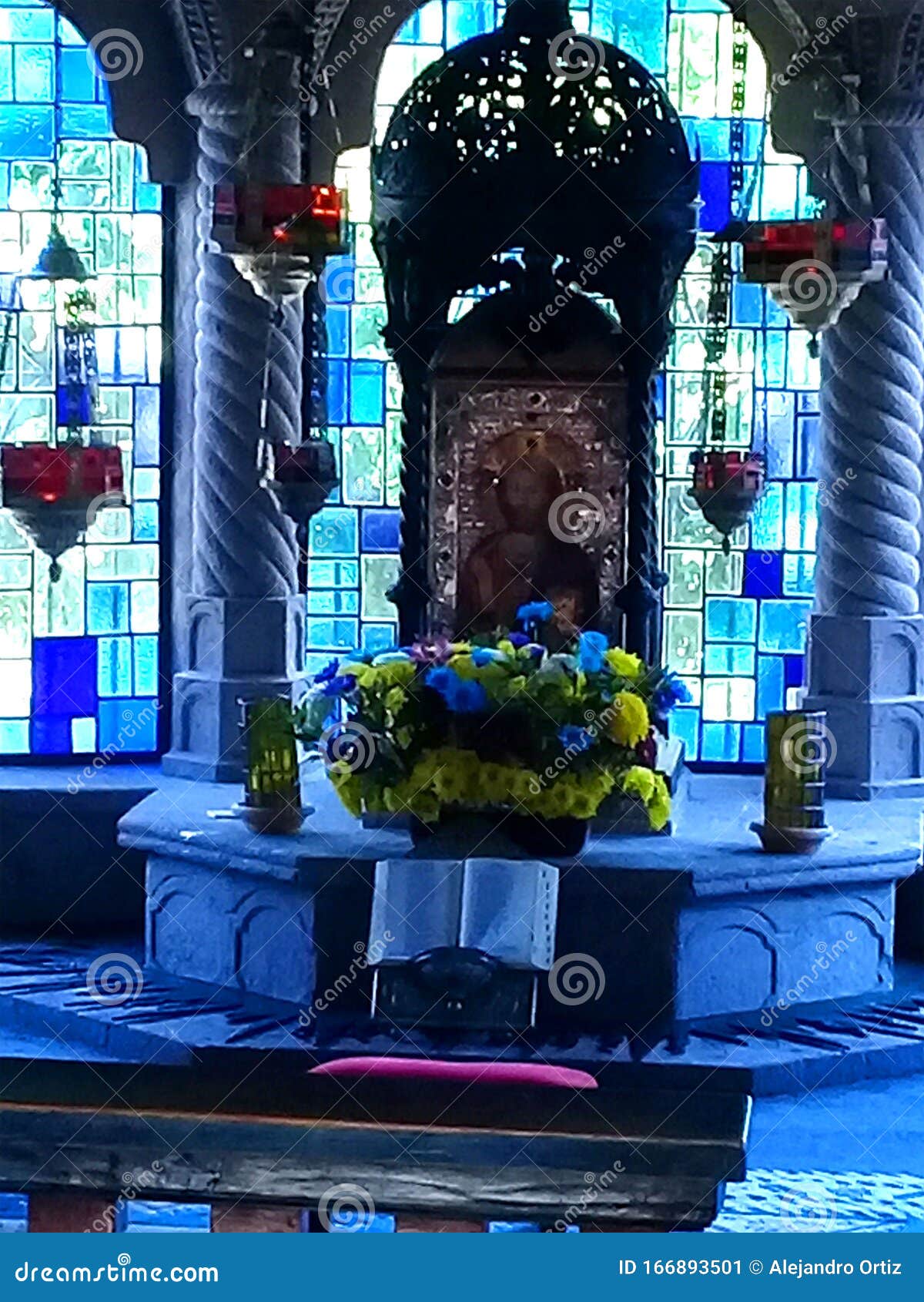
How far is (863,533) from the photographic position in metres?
11.2

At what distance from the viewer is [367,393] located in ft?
40.2

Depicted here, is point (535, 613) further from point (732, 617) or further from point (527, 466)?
point (732, 617)

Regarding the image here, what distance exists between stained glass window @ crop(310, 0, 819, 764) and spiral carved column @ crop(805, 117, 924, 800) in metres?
0.69

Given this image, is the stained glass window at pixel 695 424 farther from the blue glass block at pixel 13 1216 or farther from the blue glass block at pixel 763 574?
the blue glass block at pixel 13 1216

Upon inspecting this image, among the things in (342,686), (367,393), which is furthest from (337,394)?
(342,686)

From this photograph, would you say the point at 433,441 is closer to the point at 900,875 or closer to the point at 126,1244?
the point at 900,875

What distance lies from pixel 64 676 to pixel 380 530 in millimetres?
1569

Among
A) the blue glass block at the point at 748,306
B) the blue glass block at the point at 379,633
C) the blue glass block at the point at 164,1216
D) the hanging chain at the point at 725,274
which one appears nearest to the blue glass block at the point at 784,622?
the hanging chain at the point at 725,274

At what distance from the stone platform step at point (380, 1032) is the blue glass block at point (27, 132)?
12.1ft

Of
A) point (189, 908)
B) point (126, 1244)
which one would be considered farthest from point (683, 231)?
point (126, 1244)

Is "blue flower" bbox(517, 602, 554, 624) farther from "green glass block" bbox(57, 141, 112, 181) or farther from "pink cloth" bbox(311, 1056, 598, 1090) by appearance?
"green glass block" bbox(57, 141, 112, 181)

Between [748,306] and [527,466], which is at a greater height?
[748,306]

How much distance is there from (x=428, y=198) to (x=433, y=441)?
3.01ft

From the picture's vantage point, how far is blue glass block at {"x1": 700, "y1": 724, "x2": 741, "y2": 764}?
1222 cm
